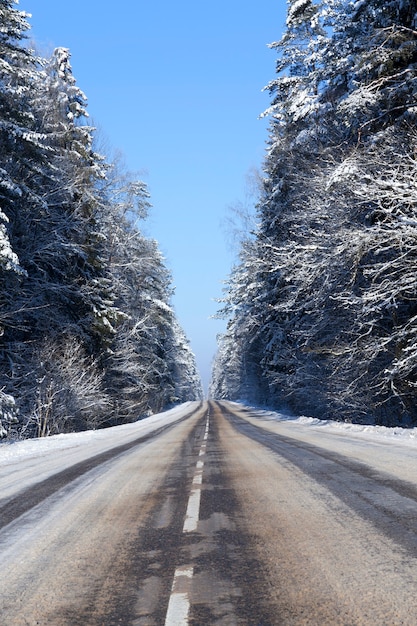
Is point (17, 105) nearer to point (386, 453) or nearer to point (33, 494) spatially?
point (33, 494)

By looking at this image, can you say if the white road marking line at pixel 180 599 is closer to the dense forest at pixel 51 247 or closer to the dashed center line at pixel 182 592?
the dashed center line at pixel 182 592

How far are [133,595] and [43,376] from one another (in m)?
16.8

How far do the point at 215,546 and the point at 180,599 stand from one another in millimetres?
1116

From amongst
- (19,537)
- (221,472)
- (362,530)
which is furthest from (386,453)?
(19,537)

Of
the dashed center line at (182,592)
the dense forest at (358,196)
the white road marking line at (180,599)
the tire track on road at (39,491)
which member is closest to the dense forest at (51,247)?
the tire track on road at (39,491)

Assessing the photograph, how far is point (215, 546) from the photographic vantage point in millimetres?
4320

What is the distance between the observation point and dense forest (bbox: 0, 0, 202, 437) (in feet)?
53.6

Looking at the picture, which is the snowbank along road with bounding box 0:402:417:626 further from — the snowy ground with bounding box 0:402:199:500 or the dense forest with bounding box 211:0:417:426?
the dense forest with bounding box 211:0:417:426

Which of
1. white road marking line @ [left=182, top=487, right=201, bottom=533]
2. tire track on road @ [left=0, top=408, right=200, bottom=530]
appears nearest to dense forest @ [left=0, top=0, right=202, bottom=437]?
tire track on road @ [left=0, top=408, right=200, bottom=530]

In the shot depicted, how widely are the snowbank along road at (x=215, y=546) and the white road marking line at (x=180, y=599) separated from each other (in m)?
0.01

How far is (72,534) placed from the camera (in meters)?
5.00

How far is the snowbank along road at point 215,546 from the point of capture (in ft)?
10.2

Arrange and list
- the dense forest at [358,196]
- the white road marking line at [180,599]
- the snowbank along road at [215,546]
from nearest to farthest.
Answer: the white road marking line at [180,599] → the snowbank along road at [215,546] → the dense forest at [358,196]

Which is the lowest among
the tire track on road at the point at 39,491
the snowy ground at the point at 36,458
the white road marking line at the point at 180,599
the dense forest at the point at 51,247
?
the snowy ground at the point at 36,458
